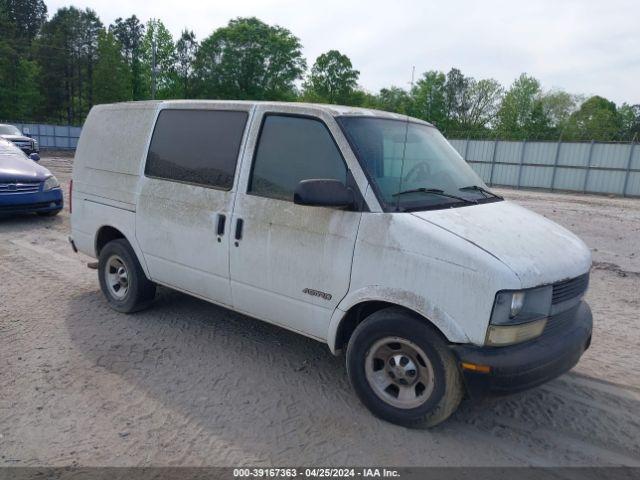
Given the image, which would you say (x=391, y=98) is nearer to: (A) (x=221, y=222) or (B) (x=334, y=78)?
(B) (x=334, y=78)

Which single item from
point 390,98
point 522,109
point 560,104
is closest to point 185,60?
point 390,98

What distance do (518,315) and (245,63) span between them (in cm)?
6042

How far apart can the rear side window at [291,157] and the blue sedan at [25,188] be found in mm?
7967

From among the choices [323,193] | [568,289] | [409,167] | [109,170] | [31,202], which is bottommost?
[31,202]

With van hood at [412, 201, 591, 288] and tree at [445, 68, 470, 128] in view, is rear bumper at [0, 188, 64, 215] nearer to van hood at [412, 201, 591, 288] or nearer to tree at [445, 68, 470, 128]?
van hood at [412, 201, 591, 288]

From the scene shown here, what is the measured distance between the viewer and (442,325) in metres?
3.09

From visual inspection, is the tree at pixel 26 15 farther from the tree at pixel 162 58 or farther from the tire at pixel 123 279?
the tire at pixel 123 279

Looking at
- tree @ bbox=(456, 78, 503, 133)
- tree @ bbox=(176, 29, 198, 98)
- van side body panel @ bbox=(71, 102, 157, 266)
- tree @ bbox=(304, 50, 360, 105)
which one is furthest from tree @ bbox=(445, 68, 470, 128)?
van side body panel @ bbox=(71, 102, 157, 266)

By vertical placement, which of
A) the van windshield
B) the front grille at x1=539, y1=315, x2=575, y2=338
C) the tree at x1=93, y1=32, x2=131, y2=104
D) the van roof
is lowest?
the front grille at x1=539, y1=315, x2=575, y2=338

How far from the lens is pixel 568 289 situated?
335 centimetres

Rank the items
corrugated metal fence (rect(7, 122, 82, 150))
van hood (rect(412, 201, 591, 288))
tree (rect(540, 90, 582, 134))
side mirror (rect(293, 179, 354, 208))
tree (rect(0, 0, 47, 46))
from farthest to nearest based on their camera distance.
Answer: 1. tree (rect(0, 0, 47, 46))
2. tree (rect(540, 90, 582, 134))
3. corrugated metal fence (rect(7, 122, 82, 150))
4. side mirror (rect(293, 179, 354, 208))
5. van hood (rect(412, 201, 591, 288))

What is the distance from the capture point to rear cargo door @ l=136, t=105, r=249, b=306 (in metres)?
4.21

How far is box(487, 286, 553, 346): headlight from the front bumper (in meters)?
0.07

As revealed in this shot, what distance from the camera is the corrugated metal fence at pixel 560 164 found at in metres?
25.0
